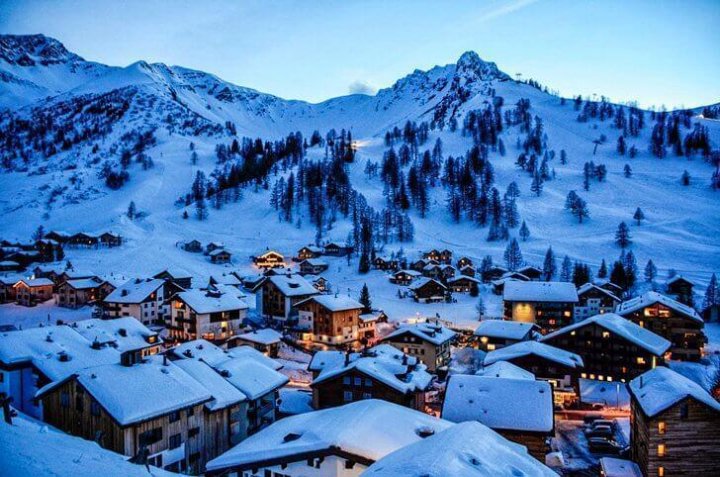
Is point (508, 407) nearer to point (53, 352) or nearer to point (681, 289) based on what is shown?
point (53, 352)

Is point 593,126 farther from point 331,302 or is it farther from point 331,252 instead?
point 331,302

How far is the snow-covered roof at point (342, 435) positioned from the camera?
19562mm

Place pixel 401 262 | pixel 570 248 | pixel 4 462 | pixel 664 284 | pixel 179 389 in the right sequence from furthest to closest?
pixel 570 248 → pixel 401 262 → pixel 664 284 → pixel 179 389 → pixel 4 462

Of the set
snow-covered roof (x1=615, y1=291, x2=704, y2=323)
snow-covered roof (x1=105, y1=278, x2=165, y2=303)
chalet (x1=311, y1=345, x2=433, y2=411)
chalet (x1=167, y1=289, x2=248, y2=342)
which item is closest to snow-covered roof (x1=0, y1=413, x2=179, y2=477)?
chalet (x1=311, y1=345, x2=433, y2=411)

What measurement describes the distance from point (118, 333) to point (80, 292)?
31873 mm

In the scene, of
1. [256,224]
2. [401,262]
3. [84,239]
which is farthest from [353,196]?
[84,239]

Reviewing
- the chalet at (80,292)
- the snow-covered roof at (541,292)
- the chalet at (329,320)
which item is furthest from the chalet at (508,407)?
the chalet at (80,292)

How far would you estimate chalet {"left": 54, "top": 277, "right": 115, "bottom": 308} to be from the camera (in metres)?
68.6

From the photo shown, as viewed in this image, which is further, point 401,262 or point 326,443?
point 401,262

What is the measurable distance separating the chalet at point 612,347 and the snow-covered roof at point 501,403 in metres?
22.4

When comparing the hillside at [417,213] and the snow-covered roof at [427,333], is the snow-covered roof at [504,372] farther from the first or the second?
the hillside at [417,213]

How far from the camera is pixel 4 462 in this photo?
6629 millimetres

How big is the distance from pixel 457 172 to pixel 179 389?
132 meters

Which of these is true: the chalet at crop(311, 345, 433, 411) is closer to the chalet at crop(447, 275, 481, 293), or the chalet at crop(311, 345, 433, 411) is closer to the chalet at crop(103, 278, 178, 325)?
the chalet at crop(103, 278, 178, 325)
